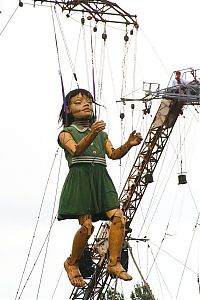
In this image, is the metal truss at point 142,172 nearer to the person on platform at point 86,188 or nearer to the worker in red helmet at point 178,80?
the worker in red helmet at point 178,80

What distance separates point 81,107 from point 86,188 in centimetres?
72

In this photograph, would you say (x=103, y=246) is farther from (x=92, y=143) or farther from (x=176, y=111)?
(x=92, y=143)

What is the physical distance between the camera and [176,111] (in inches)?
619

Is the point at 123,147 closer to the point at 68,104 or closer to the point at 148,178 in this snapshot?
the point at 68,104

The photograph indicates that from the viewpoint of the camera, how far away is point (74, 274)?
7398 millimetres

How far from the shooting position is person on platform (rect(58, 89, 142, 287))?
7.17 m

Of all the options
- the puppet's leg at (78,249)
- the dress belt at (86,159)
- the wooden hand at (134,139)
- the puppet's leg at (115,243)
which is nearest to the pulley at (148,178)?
the puppet's leg at (78,249)

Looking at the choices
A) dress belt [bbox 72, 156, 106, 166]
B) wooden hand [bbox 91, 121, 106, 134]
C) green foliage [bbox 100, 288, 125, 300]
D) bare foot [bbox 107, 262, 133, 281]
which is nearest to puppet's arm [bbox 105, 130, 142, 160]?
dress belt [bbox 72, 156, 106, 166]

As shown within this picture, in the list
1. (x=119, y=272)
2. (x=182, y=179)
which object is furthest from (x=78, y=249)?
(x=182, y=179)

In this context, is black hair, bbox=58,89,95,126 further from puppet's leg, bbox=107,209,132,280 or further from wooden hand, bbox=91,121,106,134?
puppet's leg, bbox=107,209,132,280

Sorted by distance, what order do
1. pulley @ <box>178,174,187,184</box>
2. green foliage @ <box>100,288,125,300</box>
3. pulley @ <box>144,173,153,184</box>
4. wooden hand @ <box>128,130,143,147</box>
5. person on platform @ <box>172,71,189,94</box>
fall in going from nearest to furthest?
wooden hand @ <box>128,130,143,147</box> → green foliage @ <box>100,288,125,300</box> → person on platform @ <box>172,71,189,94</box> → pulley @ <box>178,174,187,184</box> → pulley @ <box>144,173,153,184</box>

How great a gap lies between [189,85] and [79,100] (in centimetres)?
660

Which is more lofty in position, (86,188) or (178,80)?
(178,80)

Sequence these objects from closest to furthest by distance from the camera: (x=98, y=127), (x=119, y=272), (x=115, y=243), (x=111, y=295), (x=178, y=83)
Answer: (x=98, y=127)
(x=119, y=272)
(x=115, y=243)
(x=178, y=83)
(x=111, y=295)
